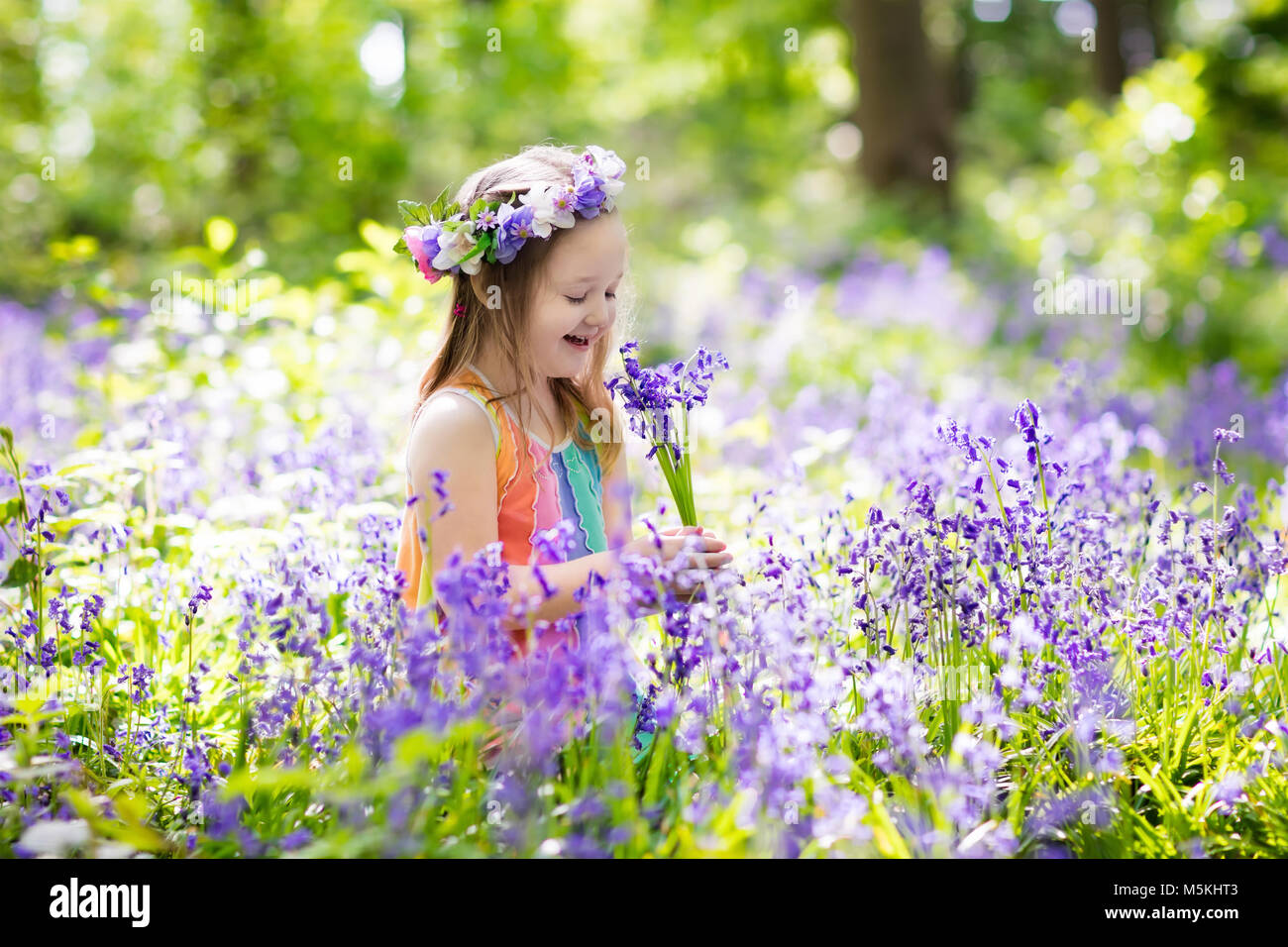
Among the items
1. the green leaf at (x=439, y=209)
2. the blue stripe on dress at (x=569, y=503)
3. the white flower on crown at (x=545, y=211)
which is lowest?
the blue stripe on dress at (x=569, y=503)

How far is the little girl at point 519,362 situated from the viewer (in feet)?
8.77

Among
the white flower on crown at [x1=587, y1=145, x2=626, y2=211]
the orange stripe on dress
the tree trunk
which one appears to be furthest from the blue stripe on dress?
the tree trunk

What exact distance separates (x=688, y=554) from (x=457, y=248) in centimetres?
106

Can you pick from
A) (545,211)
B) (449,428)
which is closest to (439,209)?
(545,211)

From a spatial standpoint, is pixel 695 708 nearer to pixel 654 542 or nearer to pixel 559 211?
pixel 654 542

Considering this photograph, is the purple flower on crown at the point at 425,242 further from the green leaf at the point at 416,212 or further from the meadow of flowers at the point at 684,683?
the meadow of flowers at the point at 684,683

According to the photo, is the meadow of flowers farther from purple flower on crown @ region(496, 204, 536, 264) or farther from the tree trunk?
the tree trunk

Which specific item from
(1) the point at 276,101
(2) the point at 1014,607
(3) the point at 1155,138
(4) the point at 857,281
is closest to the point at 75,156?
(1) the point at 276,101

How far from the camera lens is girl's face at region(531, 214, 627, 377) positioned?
9.24ft

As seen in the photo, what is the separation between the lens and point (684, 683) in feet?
7.89

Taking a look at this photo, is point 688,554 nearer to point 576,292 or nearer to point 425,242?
point 576,292

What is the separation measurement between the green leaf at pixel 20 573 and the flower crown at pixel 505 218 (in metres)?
1.22

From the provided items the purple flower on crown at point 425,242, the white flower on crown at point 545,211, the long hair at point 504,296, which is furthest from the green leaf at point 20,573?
the white flower on crown at point 545,211

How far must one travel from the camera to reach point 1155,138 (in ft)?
29.6
